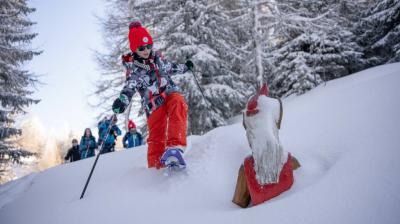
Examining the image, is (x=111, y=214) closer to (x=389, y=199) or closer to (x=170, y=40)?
(x=389, y=199)

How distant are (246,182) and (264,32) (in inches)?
436

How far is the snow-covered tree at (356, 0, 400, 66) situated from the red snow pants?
927cm

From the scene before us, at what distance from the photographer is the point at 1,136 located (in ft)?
34.1

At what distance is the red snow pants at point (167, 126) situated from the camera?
3.11 meters

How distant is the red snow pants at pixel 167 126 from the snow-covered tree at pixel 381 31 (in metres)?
9.27

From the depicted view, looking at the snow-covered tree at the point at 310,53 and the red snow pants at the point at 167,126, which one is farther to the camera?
the snow-covered tree at the point at 310,53

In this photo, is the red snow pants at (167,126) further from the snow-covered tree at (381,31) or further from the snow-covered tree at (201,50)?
the snow-covered tree at (381,31)

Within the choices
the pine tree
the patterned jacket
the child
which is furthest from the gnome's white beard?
the pine tree

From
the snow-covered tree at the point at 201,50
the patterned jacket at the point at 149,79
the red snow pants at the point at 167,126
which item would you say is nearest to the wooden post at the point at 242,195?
the red snow pants at the point at 167,126

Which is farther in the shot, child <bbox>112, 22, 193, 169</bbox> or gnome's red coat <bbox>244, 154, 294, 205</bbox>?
child <bbox>112, 22, 193, 169</bbox>

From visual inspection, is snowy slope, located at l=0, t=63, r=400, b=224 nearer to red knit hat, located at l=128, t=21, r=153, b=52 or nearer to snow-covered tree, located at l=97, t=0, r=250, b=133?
red knit hat, located at l=128, t=21, r=153, b=52

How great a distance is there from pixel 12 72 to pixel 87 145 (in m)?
4.72

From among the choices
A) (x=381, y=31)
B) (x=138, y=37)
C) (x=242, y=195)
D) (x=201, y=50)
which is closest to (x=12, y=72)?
(x=201, y=50)

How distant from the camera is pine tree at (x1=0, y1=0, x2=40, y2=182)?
1041 centimetres
